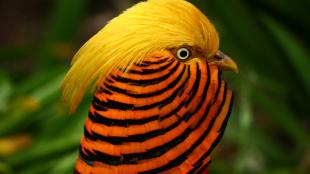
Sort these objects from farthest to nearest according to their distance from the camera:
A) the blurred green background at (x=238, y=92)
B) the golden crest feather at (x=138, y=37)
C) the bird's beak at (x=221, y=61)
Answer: the blurred green background at (x=238, y=92), the bird's beak at (x=221, y=61), the golden crest feather at (x=138, y=37)

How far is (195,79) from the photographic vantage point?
113cm

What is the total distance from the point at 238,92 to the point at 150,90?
1.54 meters

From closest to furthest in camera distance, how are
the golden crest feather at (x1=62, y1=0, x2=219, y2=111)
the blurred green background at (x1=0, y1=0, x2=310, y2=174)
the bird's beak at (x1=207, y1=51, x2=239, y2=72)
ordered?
the golden crest feather at (x1=62, y1=0, x2=219, y2=111), the bird's beak at (x1=207, y1=51, x2=239, y2=72), the blurred green background at (x1=0, y1=0, x2=310, y2=174)

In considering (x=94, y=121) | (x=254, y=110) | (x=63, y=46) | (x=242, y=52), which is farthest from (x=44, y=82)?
(x=94, y=121)

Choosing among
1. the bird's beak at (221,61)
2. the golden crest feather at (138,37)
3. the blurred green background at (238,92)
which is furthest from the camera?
the blurred green background at (238,92)

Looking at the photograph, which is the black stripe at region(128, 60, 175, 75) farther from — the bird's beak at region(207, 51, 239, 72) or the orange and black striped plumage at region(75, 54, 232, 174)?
the bird's beak at region(207, 51, 239, 72)

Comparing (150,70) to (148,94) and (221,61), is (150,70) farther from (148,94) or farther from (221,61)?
(221,61)

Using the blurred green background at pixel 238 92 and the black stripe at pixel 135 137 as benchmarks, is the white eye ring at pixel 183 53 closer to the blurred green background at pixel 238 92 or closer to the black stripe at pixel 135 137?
the black stripe at pixel 135 137

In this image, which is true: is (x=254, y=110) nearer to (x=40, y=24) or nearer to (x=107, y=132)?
(x=40, y=24)

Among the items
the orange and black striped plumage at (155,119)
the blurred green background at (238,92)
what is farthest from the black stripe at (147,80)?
the blurred green background at (238,92)

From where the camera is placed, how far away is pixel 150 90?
1112 millimetres

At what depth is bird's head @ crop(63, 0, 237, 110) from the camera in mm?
1085

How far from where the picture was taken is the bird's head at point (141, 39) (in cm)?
108

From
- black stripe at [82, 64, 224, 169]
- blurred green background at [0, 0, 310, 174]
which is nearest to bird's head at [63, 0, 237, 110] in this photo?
black stripe at [82, 64, 224, 169]
